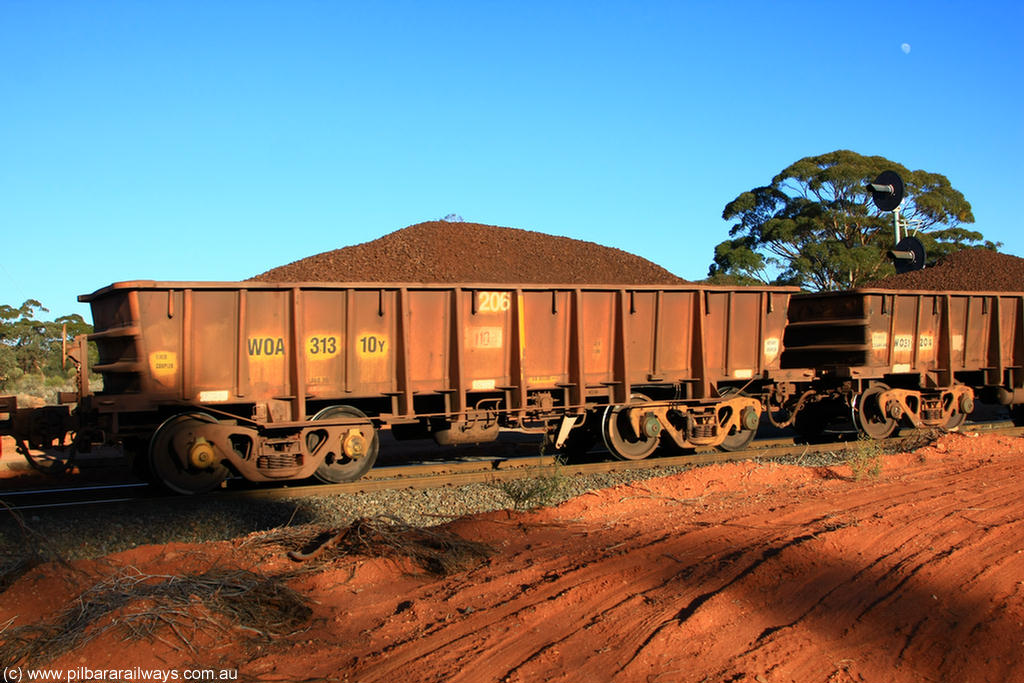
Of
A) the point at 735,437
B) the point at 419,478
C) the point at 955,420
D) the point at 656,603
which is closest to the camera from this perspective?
the point at 656,603

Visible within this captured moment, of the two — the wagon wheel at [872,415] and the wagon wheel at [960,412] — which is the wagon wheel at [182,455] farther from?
the wagon wheel at [960,412]

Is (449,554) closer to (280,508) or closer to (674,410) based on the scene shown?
(280,508)

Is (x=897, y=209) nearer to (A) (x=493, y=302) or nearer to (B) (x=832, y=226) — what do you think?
(A) (x=493, y=302)

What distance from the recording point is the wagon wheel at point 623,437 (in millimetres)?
12281

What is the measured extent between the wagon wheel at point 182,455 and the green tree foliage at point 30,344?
18336mm

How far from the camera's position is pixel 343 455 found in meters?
10.7

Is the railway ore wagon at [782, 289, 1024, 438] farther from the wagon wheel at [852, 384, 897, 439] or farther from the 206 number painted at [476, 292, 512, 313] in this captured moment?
the 206 number painted at [476, 292, 512, 313]

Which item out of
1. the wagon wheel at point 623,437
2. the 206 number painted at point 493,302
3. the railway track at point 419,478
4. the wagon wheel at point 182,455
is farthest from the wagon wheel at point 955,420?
the wagon wheel at point 182,455

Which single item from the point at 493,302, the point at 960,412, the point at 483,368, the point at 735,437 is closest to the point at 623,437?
the point at 735,437

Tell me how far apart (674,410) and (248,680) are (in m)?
9.44

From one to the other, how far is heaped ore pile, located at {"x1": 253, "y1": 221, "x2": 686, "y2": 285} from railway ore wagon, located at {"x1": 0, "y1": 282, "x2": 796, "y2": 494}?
19.2 meters

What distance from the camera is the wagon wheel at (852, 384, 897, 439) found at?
47.0 ft

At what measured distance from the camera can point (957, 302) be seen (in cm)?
1560

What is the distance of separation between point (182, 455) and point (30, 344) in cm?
2996
